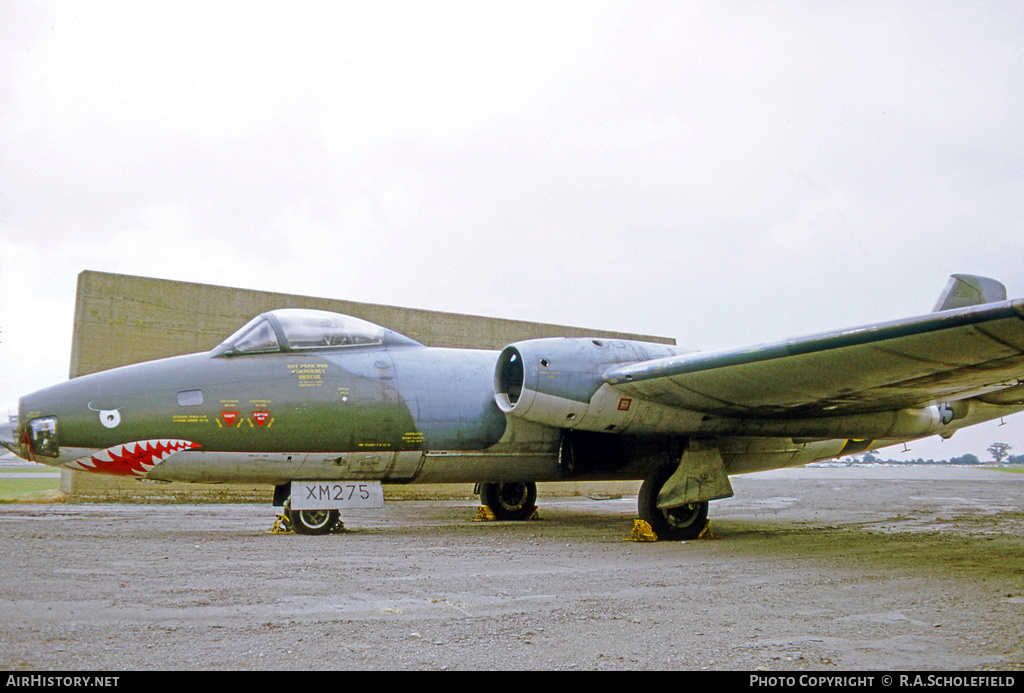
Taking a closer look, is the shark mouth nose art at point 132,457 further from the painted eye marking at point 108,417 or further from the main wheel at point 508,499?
the main wheel at point 508,499

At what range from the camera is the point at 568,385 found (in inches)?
330

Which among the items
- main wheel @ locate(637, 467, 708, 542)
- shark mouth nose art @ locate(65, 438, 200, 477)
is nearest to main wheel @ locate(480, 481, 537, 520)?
main wheel @ locate(637, 467, 708, 542)

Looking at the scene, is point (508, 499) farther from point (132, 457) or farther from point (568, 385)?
point (132, 457)

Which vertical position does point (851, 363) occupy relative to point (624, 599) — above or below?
above

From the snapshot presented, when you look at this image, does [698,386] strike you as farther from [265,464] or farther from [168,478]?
[168,478]

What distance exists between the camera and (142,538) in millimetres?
7562

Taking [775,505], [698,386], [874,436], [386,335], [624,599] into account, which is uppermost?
[386,335]

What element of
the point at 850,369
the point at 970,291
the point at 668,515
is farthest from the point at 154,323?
the point at 970,291

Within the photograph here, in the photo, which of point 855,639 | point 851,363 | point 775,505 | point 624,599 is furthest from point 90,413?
point 775,505

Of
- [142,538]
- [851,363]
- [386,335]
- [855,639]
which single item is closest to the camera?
[855,639]

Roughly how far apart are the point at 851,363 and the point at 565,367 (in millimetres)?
3162

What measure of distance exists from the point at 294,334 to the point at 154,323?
915cm

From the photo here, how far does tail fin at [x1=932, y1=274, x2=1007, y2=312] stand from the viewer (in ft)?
35.9

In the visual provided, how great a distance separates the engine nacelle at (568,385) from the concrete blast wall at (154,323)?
33.8ft
